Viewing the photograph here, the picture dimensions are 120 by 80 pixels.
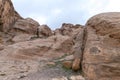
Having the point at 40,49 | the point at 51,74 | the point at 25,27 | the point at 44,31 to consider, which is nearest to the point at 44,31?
the point at 44,31

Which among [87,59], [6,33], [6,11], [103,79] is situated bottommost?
[103,79]

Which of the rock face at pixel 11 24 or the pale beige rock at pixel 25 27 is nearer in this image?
the rock face at pixel 11 24

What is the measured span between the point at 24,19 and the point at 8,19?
156 inches

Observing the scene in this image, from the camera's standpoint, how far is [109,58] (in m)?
18.3

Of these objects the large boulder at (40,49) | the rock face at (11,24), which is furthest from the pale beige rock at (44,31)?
the large boulder at (40,49)

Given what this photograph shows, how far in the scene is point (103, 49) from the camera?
18812 millimetres

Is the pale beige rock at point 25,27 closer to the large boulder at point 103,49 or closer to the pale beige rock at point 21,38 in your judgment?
the pale beige rock at point 21,38

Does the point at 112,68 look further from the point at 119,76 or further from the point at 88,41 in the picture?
the point at 88,41

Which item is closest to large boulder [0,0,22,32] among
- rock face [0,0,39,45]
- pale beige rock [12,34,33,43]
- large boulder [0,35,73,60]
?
rock face [0,0,39,45]

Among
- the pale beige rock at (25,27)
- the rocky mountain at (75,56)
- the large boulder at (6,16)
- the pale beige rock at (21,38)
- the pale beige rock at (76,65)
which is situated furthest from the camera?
the pale beige rock at (25,27)

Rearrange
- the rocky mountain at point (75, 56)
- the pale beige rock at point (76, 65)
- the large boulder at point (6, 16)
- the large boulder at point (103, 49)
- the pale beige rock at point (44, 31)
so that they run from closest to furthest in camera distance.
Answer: the large boulder at point (103, 49) < the rocky mountain at point (75, 56) < the pale beige rock at point (76, 65) < the large boulder at point (6, 16) < the pale beige rock at point (44, 31)

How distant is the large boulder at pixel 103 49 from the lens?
17.9m

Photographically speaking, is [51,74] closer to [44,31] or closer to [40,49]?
[40,49]

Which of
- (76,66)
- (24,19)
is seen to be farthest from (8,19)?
(76,66)
